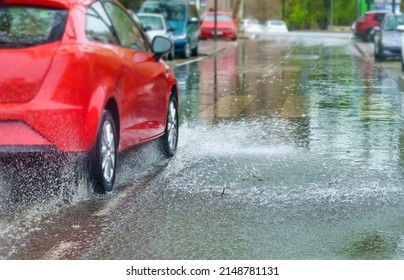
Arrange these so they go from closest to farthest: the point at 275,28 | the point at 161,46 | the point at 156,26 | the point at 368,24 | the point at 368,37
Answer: the point at 161,46 → the point at 156,26 → the point at 368,37 → the point at 368,24 → the point at 275,28

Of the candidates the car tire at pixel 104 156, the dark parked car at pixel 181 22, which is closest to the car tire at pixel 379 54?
the dark parked car at pixel 181 22

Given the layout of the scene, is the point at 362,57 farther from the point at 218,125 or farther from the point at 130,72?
the point at 130,72

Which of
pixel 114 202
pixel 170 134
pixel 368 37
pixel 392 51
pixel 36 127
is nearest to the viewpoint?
pixel 36 127

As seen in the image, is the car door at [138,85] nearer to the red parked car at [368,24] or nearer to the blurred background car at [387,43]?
the blurred background car at [387,43]

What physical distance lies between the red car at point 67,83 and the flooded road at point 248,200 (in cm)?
45

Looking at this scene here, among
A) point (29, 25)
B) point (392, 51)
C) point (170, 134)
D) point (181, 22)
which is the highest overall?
point (29, 25)

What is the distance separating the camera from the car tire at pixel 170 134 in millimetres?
9938

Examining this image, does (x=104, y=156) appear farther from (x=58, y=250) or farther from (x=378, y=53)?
(x=378, y=53)

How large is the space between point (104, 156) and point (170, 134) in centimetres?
230

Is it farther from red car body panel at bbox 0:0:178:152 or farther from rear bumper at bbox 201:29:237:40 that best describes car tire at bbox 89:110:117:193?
rear bumper at bbox 201:29:237:40

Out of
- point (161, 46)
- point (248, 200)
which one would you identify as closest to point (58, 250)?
point (248, 200)

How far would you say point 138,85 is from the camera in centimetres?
875
